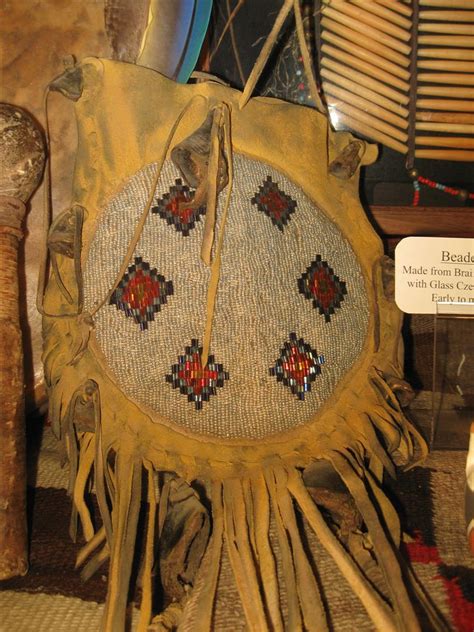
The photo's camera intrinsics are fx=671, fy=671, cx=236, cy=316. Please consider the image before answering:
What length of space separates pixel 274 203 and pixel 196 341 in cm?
20

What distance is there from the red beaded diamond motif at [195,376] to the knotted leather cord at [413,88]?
23.0 inches

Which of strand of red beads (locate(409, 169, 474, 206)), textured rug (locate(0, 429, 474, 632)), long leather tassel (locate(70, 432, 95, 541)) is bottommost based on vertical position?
textured rug (locate(0, 429, 474, 632))

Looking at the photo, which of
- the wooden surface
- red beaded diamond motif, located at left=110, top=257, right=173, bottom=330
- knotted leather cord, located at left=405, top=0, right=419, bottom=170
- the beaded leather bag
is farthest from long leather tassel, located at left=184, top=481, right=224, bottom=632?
knotted leather cord, located at left=405, top=0, right=419, bottom=170

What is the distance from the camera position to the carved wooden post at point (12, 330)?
761mm

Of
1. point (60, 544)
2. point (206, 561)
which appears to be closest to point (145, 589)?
point (206, 561)

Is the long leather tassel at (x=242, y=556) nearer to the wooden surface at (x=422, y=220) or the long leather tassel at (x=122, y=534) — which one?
the long leather tassel at (x=122, y=534)

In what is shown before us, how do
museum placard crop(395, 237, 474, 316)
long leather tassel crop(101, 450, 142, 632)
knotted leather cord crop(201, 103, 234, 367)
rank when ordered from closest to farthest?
1. long leather tassel crop(101, 450, 142, 632)
2. knotted leather cord crop(201, 103, 234, 367)
3. museum placard crop(395, 237, 474, 316)

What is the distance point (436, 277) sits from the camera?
2.79 feet

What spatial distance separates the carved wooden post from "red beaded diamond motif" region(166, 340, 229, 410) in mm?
187

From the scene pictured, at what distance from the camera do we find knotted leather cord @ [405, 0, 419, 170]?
3.59 feet

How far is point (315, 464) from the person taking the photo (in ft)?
2.63

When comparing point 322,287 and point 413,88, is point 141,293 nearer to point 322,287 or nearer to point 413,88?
point 322,287

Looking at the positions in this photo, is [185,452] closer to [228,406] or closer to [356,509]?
[228,406]

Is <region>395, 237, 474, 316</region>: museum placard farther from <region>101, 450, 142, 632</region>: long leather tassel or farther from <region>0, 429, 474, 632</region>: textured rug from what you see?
<region>101, 450, 142, 632</region>: long leather tassel
